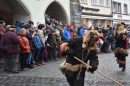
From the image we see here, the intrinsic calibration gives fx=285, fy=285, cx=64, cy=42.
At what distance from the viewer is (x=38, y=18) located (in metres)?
18.5

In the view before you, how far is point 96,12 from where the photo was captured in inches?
1401

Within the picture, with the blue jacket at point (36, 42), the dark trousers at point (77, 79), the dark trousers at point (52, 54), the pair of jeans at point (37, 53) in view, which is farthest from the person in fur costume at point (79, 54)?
the dark trousers at point (52, 54)

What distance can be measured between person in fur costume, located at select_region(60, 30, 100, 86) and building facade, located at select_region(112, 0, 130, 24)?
34.4m

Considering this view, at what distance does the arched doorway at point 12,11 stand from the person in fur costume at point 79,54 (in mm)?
11492

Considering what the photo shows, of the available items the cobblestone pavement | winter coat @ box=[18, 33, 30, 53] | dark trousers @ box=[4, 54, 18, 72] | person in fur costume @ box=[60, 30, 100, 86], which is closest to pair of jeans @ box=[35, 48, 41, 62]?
winter coat @ box=[18, 33, 30, 53]

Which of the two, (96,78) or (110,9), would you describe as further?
(110,9)

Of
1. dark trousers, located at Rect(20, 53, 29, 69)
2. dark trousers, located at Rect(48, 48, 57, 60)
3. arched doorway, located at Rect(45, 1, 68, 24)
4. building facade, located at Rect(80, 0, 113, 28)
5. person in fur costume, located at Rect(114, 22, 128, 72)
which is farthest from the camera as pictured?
building facade, located at Rect(80, 0, 113, 28)

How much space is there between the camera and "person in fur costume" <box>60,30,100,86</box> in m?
6.29

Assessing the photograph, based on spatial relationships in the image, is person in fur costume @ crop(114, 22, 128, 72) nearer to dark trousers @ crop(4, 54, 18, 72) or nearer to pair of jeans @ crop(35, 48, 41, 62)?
pair of jeans @ crop(35, 48, 41, 62)

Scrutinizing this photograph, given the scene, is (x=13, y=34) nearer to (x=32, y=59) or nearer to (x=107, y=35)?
(x=32, y=59)

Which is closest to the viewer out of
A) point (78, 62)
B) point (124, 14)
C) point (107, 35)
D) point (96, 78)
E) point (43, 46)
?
point (78, 62)

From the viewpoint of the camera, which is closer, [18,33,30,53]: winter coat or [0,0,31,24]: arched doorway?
[18,33,30,53]: winter coat

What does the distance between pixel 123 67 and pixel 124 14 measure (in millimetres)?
33651

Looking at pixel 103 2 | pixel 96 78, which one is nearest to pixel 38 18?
pixel 96 78
